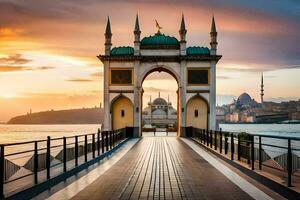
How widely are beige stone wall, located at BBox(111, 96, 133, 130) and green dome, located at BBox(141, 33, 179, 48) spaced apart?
20.5ft

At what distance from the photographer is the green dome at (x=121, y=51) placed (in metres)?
49.5

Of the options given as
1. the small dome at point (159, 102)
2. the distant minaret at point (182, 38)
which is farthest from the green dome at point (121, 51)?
the small dome at point (159, 102)

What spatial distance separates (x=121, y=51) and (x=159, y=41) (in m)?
4.06

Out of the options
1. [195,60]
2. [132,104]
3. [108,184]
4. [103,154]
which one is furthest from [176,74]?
[108,184]

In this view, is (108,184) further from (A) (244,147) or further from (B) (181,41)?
(B) (181,41)

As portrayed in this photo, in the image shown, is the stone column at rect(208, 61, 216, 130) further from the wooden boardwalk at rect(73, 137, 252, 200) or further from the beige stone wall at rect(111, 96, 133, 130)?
the wooden boardwalk at rect(73, 137, 252, 200)

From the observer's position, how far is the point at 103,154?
898 inches

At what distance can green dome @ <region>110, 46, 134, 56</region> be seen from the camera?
4947cm

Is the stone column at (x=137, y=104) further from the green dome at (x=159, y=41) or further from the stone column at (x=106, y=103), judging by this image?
the stone column at (x=106, y=103)

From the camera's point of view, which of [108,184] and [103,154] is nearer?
[108,184]

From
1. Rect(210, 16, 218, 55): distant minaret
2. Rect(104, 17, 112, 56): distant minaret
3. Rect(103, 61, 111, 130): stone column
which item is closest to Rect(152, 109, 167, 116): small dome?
Rect(104, 17, 112, 56): distant minaret

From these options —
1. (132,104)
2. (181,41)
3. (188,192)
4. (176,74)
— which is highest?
(181,41)

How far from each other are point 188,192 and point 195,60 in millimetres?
37273

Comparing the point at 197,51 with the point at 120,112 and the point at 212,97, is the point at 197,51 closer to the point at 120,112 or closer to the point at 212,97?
the point at 212,97
